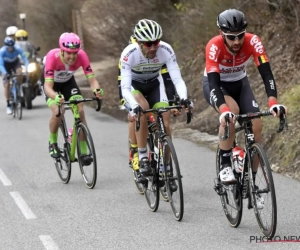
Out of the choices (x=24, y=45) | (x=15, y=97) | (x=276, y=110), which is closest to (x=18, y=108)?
(x=15, y=97)

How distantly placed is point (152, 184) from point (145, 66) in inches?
51.9

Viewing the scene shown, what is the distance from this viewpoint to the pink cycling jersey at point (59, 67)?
9.71 metres

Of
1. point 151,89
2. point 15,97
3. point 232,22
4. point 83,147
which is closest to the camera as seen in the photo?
point 232,22

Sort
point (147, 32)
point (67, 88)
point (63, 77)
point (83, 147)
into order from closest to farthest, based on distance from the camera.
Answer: point (147, 32) < point (83, 147) < point (63, 77) < point (67, 88)

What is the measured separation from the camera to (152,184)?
8.22m

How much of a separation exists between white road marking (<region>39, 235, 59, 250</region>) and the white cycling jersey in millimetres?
1743

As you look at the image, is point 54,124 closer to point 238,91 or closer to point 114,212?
point 114,212

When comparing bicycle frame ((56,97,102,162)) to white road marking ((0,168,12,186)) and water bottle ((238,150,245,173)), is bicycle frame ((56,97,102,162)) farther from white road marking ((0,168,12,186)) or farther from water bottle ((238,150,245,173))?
water bottle ((238,150,245,173))

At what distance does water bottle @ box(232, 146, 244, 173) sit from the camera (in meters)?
7.00

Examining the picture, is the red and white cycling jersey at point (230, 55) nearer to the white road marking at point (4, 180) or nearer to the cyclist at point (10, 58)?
the white road marking at point (4, 180)

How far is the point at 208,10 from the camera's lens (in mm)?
16844

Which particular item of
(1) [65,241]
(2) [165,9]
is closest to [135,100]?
(1) [65,241]

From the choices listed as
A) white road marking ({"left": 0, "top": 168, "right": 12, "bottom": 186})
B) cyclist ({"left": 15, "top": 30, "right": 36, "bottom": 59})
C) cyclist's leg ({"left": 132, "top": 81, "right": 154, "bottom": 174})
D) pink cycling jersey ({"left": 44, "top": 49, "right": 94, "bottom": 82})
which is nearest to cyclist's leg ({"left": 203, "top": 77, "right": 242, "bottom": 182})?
cyclist's leg ({"left": 132, "top": 81, "right": 154, "bottom": 174})

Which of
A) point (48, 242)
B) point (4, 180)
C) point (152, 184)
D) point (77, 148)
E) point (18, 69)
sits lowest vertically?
point (4, 180)
